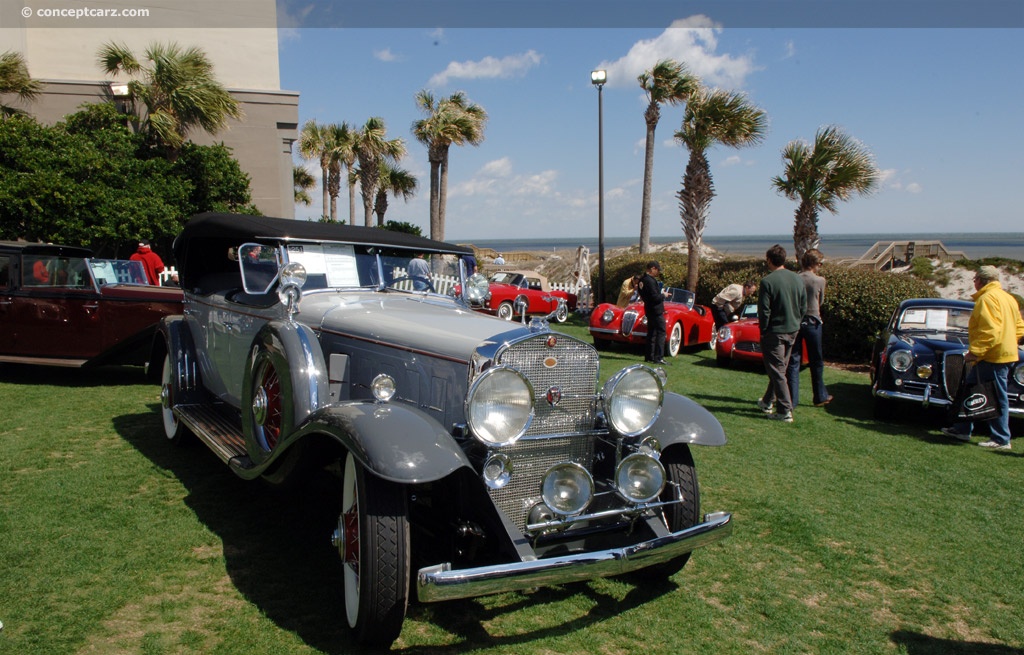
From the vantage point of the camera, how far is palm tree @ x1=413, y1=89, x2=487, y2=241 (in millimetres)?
24406

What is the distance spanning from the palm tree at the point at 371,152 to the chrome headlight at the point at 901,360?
22796mm

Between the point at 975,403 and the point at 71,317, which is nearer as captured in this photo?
the point at 975,403

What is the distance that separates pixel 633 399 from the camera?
352cm

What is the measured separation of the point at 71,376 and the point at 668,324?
8753mm

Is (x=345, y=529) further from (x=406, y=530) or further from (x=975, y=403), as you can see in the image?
(x=975, y=403)

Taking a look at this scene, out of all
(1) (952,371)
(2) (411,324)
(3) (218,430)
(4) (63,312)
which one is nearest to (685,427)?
(2) (411,324)

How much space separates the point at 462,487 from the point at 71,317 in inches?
268

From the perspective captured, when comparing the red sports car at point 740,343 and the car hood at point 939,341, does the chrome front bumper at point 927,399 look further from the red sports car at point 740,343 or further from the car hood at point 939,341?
the red sports car at point 740,343

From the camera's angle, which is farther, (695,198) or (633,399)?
(695,198)

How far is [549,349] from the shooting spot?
11.1ft

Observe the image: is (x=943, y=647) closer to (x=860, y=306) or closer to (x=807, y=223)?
(x=860, y=306)

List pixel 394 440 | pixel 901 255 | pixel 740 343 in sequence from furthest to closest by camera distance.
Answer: pixel 901 255, pixel 740 343, pixel 394 440

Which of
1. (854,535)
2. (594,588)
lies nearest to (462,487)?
(594,588)

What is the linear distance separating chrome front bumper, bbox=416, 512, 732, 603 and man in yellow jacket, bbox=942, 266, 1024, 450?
15.3ft
